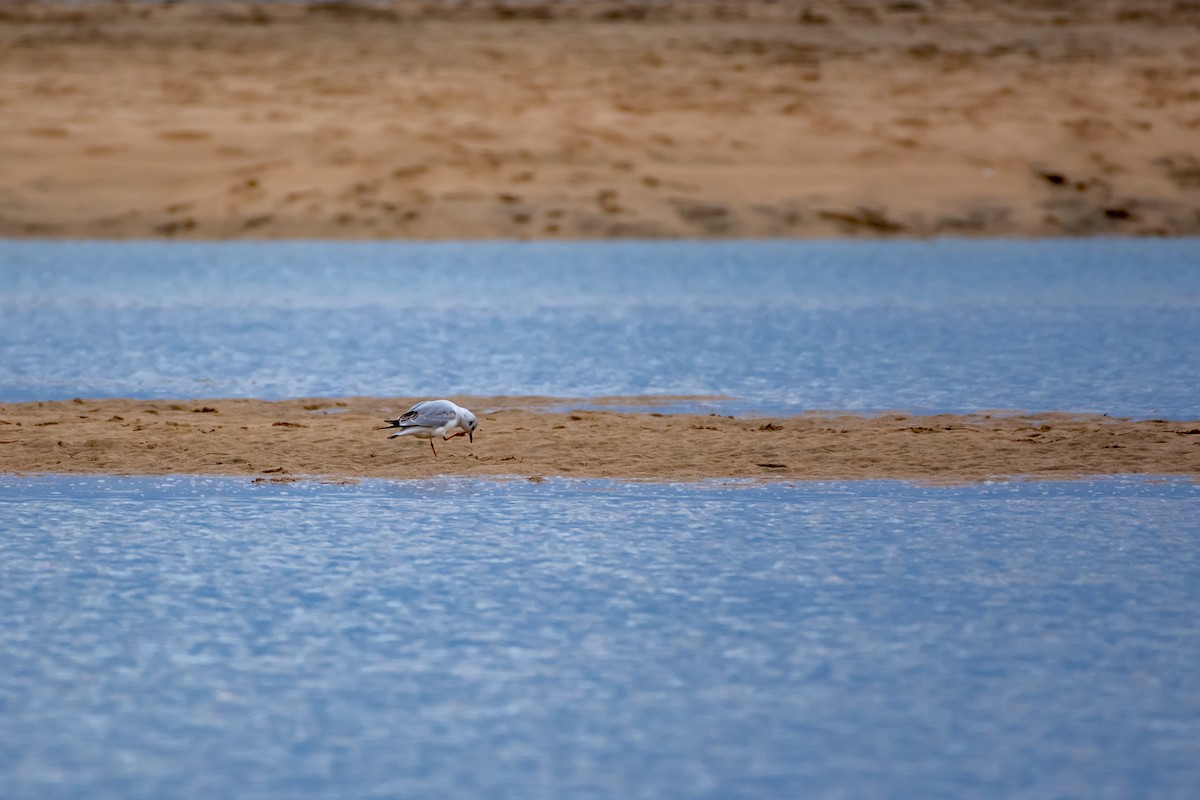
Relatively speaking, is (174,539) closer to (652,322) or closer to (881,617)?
(881,617)

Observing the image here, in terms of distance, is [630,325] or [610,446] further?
[630,325]

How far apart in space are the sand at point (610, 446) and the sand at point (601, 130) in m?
19.2

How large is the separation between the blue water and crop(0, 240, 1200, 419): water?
3.80m

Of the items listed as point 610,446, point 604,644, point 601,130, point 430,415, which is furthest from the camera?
point 601,130

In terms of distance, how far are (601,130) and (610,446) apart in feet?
80.5

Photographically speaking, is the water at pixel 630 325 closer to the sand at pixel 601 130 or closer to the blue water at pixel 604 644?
the sand at pixel 601 130

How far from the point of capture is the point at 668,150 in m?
32.8

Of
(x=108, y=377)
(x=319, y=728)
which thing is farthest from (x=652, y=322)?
(x=319, y=728)

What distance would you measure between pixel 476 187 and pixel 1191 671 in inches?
1042

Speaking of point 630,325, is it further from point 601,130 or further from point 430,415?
point 601,130

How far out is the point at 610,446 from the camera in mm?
Answer: 9680

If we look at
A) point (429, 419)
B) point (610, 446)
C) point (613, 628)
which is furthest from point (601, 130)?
point (613, 628)

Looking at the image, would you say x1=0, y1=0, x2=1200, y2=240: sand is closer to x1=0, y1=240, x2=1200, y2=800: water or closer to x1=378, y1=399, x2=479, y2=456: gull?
x1=0, y1=240, x2=1200, y2=800: water

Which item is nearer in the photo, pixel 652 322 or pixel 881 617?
pixel 881 617
